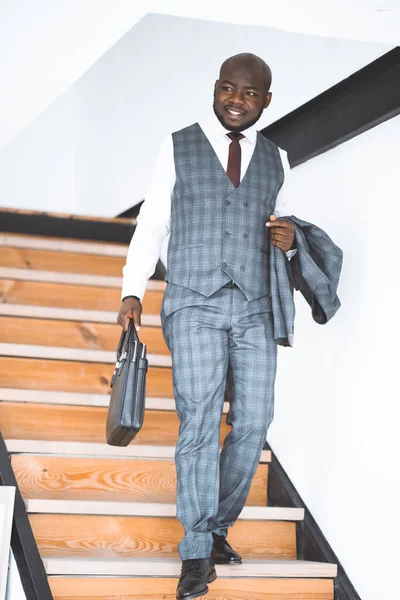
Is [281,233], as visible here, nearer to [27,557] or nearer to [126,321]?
[126,321]

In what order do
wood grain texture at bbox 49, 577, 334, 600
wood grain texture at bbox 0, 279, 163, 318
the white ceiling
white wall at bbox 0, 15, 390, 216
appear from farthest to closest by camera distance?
wood grain texture at bbox 0, 279, 163, 318, white wall at bbox 0, 15, 390, 216, wood grain texture at bbox 49, 577, 334, 600, the white ceiling

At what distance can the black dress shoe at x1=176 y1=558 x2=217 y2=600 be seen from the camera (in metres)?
2.03

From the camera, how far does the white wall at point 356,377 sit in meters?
2.27

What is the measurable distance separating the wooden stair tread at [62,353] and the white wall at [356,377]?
27.6 inches

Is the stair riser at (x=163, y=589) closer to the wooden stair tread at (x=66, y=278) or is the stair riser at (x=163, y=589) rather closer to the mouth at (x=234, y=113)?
the mouth at (x=234, y=113)

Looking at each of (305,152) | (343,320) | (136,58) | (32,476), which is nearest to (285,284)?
(343,320)

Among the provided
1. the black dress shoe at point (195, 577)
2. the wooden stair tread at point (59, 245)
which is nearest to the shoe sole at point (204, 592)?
the black dress shoe at point (195, 577)

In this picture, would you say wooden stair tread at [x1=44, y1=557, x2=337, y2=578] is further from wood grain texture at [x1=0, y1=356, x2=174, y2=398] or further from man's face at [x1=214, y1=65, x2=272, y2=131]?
man's face at [x1=214, y1=65, x2=272, y2=131]

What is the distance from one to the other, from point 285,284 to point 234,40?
5.71 feet

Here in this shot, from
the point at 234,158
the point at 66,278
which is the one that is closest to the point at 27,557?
the point at 234,158

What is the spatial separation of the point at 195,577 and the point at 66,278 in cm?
198

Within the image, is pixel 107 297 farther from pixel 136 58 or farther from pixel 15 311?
pixel 136 58

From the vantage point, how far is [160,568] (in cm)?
228

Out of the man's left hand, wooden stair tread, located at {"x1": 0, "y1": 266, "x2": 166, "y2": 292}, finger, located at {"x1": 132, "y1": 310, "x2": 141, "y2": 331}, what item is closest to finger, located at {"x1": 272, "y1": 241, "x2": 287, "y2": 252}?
the man's left hand
